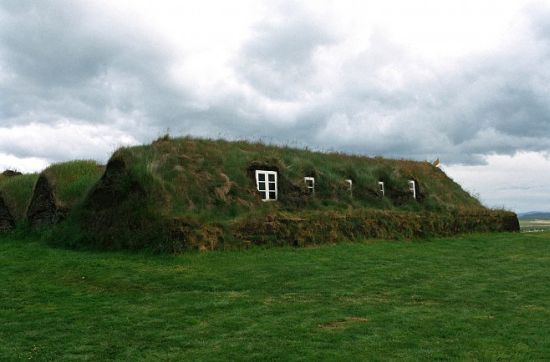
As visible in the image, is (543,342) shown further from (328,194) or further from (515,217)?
(515,217)

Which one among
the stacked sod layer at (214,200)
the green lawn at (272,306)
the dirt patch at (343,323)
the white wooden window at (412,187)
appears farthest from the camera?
the white wooden window at (412,187)

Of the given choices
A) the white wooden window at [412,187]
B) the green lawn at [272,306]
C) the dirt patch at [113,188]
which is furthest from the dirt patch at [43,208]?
the white wooden window at [412,187]

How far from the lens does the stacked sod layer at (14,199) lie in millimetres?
32344

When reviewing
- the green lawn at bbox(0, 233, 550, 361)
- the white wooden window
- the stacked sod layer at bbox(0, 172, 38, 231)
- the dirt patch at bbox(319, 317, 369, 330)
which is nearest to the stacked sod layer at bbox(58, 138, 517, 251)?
the green lawn at bbox(0, 233, 550, 361)

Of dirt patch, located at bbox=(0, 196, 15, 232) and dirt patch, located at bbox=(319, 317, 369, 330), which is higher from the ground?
dirt patch, located at bbox=(0, 196, 15, 232)

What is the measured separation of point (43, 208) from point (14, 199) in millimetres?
5815

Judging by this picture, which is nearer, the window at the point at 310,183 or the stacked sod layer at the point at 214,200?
the stacked sod layer at the point at 214,200

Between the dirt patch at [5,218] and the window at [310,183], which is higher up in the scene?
the window at [310,183]

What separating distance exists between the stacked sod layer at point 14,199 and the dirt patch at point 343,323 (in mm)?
25356

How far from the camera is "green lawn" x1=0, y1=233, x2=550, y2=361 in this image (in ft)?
32.4

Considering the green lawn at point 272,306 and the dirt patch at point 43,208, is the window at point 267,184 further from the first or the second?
the dirt patch at point 43,208

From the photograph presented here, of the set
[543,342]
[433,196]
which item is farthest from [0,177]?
[543,342]

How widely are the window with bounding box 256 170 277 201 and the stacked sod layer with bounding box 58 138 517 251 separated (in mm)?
314

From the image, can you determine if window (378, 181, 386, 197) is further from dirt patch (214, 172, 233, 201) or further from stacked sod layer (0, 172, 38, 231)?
stacked sod layer (0, 172, 38, 231)
